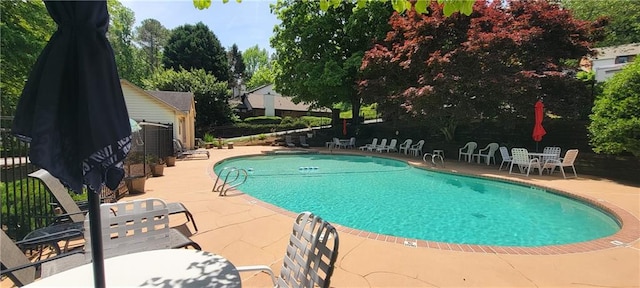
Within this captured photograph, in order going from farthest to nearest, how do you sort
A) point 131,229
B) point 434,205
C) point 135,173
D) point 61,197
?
point 135,173
point 434,205
point 61,197
point 131,229

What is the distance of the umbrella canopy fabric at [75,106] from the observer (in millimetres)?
1441

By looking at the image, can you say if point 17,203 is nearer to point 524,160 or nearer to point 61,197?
point 61,197

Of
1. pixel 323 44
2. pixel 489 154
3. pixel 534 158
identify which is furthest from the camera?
pixel 323 44

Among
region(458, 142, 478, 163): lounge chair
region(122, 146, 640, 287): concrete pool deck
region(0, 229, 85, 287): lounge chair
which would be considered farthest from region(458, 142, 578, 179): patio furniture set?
region(0, 229, 85, 287): lounge chair

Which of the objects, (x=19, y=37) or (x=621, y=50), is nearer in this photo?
(x=19, y=37)

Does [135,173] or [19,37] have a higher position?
[19,37]

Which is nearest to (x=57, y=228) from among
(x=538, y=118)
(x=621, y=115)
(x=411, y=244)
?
(x=411, y=244)

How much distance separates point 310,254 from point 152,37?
188 ft

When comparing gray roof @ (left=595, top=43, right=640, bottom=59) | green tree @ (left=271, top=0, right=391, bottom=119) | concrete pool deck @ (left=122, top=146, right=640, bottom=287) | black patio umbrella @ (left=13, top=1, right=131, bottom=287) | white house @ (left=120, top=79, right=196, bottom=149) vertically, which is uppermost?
gray roof @ (left=595, top=43, right=640, bottom=59)

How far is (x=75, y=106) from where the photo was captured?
1500 mm

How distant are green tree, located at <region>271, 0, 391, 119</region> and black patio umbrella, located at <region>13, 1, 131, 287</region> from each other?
57.0 feet

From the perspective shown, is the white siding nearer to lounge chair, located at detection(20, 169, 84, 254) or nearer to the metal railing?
the metal railing

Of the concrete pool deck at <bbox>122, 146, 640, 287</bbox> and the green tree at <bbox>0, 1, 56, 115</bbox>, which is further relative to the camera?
the green tree at <bbox>0, 1, 56, 115</bbox>

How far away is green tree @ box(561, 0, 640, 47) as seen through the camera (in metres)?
24.1
